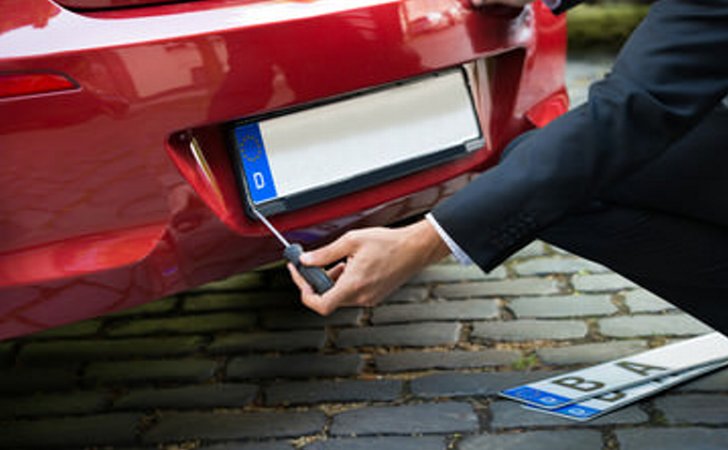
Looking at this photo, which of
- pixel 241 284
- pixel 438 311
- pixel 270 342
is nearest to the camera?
pixel 270 342

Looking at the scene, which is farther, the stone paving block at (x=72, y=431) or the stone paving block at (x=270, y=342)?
the stone paving block at (x=270, y=342)

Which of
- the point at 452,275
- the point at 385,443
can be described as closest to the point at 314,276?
the point at 385,443

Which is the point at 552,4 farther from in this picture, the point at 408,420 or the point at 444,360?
the point at 408,420

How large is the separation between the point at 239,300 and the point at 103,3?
1.46 m

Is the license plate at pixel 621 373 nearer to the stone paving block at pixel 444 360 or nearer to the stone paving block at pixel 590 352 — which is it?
the stone paving block at pixel 590 352

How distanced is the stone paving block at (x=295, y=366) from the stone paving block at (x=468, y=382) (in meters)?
0.22

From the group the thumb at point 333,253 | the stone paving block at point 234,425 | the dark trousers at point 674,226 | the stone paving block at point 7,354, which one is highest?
the thumb at point 333,253

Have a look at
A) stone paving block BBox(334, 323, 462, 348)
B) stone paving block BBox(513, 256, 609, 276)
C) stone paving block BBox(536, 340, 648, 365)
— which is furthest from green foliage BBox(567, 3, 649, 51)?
stone paving block BBox(536, 340, 648, 365)

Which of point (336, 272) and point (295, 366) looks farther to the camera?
point (295, 366)

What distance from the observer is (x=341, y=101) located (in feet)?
8.55

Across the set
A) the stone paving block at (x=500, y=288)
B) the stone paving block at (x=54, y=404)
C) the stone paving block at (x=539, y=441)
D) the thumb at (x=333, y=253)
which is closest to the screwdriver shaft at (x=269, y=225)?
the thumb at (x=333, y=253)

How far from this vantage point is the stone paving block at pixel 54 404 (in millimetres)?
2895

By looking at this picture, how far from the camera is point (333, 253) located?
2.08 m

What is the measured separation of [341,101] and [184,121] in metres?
0.42
